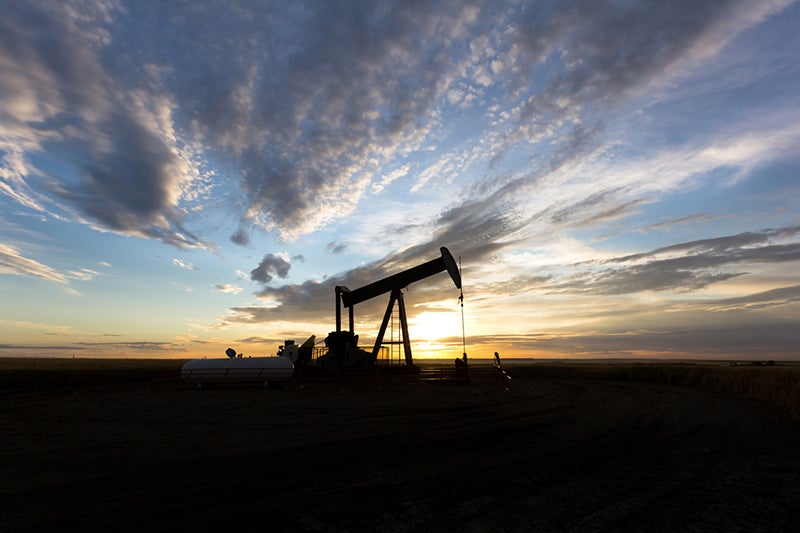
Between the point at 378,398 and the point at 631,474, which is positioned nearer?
the point at 631,474

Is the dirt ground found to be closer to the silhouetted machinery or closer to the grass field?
the grass field

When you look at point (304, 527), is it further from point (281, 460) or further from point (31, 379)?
point (31, 379)

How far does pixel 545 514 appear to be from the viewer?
4773 mm

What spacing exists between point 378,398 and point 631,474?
1165 cm

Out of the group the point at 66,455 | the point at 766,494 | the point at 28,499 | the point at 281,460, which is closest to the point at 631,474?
the point at 766,494

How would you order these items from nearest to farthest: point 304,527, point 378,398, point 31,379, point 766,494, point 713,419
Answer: point 304,527 → point 766,494 → point 713,419 → point 378,398 → point 31,379

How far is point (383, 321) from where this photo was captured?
2559 centimetres

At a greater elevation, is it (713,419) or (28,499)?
(28,499)

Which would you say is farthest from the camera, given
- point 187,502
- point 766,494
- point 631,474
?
point 631,474

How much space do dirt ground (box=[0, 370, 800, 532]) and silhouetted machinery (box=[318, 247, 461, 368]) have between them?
12374 mm

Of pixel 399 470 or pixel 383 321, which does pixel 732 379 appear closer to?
pixel 383 321

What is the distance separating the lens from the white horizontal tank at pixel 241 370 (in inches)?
863

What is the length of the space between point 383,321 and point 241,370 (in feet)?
28.4

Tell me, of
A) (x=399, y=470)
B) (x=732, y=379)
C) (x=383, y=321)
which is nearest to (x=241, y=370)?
(x=383, y=321)
